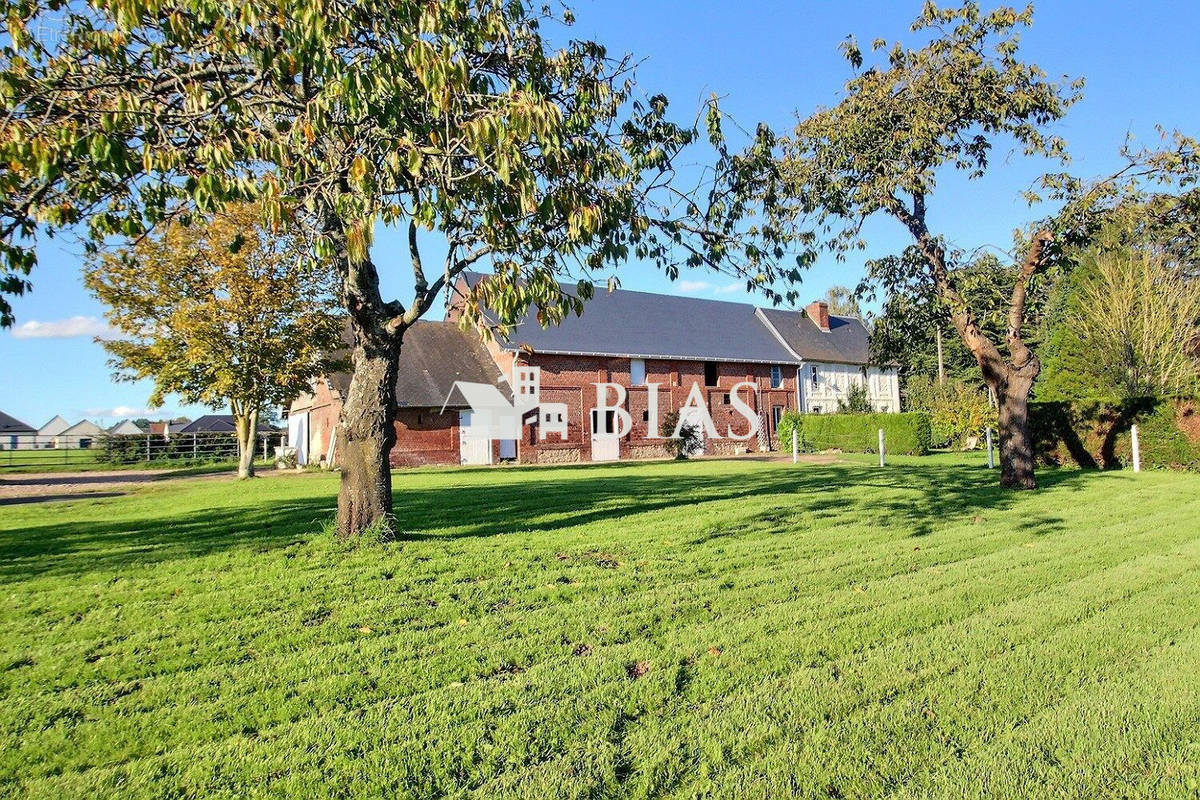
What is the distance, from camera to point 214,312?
19422 mm

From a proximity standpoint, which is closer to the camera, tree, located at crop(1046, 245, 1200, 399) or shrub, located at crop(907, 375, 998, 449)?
tree, located at crop(1046, 245, 1200, 399)

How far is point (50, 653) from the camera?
410 centimetres

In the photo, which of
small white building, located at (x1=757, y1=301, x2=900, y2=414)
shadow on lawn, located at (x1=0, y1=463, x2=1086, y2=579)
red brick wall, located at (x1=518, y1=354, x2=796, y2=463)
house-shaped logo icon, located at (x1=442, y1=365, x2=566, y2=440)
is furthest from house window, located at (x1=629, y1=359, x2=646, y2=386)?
shadow on lawn, located at (x1=0, y1=463, x2=1086, y2=579)

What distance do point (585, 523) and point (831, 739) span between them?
6.16 meters

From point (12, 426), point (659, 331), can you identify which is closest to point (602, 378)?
point (659, 331)

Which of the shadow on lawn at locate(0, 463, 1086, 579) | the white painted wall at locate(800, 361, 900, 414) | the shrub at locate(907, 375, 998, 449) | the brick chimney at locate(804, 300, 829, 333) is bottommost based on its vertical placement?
the shadow on lawn at locate(0, 463, 1086, 579)

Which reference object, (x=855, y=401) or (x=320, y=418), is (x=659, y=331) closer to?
(x=855, y=401)

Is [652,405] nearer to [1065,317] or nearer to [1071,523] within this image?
[1065,317]

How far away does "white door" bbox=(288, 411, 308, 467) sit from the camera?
32.6 meters

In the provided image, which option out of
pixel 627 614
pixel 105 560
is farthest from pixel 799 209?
pixel 105 560

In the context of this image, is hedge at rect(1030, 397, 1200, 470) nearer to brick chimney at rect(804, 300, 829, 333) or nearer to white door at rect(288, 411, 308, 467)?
brick chimney at rect(804, 300, 829, 333)

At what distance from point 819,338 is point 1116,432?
958 inches

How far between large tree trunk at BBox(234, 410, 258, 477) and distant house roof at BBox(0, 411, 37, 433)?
2396 inches

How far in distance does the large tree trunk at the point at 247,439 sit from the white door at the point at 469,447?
28.2 feet
